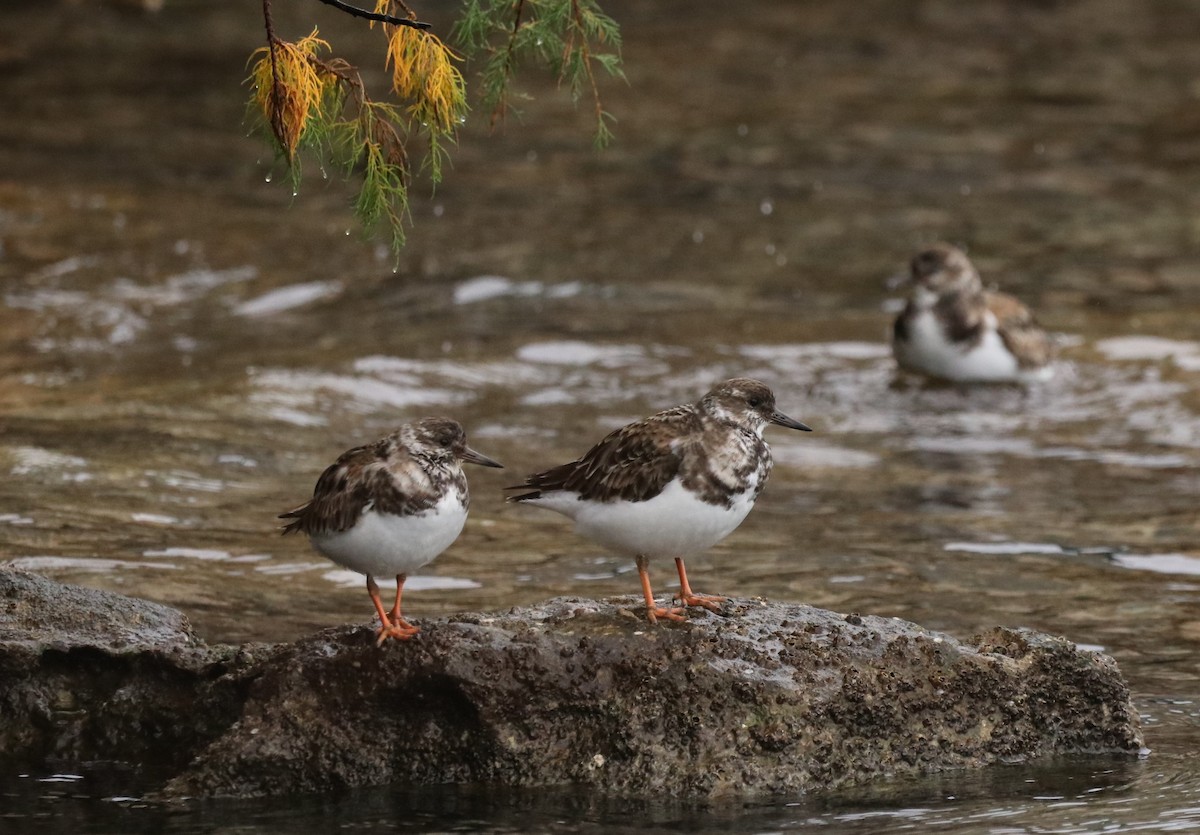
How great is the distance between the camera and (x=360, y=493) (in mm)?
6336

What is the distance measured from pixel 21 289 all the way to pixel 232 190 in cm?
360

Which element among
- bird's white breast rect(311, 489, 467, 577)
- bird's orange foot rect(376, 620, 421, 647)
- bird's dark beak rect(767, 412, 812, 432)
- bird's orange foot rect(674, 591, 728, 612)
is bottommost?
bird's orange foot rect(376, 620, 421, 647)

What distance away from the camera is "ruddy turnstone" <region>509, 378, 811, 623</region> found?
644 cm

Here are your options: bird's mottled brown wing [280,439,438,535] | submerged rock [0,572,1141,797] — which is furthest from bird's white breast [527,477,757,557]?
bird's mottled brown wing [280,439,438,535]

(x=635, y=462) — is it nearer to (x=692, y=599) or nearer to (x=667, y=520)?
(x=667, y=520)

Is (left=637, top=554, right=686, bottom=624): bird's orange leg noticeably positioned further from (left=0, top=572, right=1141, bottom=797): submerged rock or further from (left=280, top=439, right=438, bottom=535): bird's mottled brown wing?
(left=280, top=439, right=438, bottom=535): bird's mottled brown wing

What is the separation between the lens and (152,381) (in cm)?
1296

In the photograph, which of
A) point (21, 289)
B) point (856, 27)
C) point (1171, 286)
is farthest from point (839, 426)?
point (856, 27)

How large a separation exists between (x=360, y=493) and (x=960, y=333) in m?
8.06

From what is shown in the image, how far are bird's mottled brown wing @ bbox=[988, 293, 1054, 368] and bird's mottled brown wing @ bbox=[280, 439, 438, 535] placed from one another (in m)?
7.79

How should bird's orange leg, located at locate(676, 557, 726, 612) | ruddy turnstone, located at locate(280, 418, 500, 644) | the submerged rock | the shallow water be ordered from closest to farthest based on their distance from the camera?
1. the submerged rock
2. ruddy turnstone, located at locate(280, 418, 500, 644)
3. bird's orange leg, located at locate(676, 557, 726, 612)
4. the shallow water

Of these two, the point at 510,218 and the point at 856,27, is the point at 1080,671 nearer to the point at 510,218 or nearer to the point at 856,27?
the point at 510,218

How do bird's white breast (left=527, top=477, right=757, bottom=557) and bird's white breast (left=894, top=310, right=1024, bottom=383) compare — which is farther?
bird's white breast (left=894, top=310, right=1024, bottom=383)

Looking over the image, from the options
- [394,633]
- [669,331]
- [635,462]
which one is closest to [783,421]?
[635,462]
